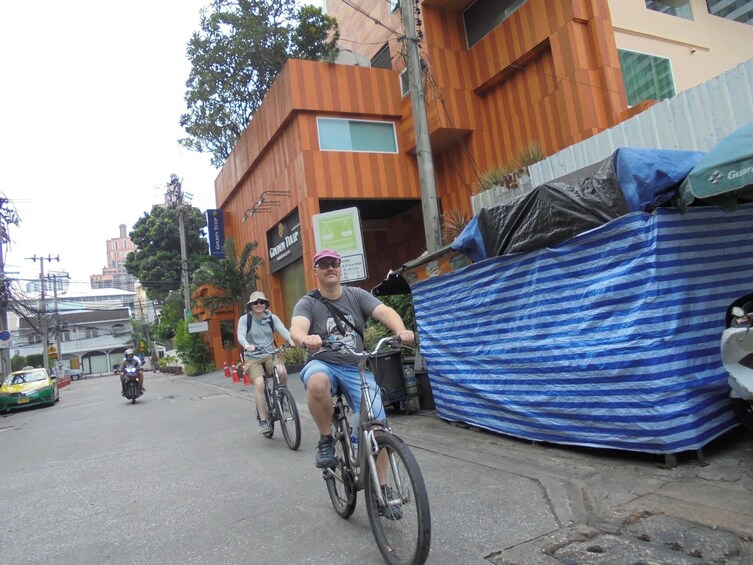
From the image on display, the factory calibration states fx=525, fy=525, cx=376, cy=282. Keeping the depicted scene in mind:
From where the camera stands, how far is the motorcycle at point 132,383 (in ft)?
45.4

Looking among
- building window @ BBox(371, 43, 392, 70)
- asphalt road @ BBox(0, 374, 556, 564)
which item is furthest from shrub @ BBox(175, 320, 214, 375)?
asphalt road @ BBox(0, 374, 556, 564)

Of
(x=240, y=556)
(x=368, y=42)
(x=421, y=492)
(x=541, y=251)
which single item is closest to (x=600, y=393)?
(x=541, y=251)

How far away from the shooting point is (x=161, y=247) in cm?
3984

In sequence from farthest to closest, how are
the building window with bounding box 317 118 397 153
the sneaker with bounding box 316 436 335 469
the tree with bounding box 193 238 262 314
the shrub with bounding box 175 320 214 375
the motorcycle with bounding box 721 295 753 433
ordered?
the shrub with bounding box 175 320 214 375, the tree with bounding box 193 238 262 314, the building window with bounding box 317 118 397 153, the motorcycle with bounding box 721 295 753 433, the sneaker with bounding box 316 436 335 469

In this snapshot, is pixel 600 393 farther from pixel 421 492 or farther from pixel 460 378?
pixel 421 492

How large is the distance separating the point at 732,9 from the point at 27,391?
25.7 m

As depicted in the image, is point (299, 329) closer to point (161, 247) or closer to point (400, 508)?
point (400, 508)

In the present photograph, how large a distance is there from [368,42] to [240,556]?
19.5 metres

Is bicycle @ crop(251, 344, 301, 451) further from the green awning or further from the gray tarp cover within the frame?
the green awning

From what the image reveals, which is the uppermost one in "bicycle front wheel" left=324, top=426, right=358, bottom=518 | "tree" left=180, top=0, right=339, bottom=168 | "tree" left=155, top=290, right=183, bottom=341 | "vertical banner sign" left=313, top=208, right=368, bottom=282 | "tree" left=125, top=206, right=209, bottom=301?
"tree" left=180, top=0, right=339, bottom=168

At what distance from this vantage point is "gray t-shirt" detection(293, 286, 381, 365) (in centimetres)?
343

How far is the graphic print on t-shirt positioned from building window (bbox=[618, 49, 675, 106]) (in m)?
13.1

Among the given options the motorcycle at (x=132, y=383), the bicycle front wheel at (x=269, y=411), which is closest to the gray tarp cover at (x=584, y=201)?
the bicycle front wheel at (x=269, y=411)

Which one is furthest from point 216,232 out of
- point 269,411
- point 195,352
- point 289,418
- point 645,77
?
point 289,418
